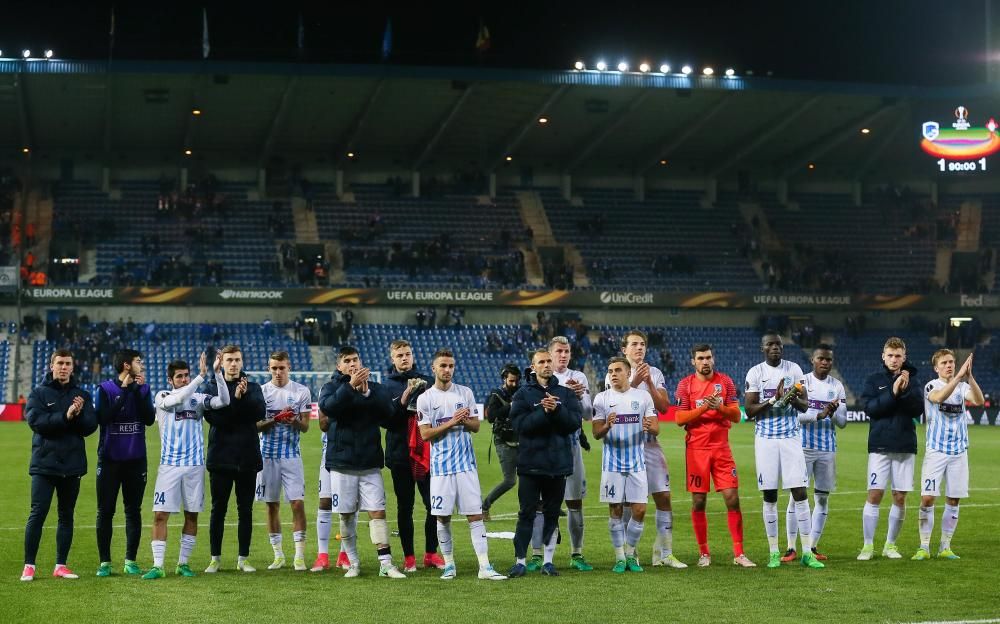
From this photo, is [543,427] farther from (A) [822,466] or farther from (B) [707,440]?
(A) [822,466]

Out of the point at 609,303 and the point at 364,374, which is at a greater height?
the point at 609,303

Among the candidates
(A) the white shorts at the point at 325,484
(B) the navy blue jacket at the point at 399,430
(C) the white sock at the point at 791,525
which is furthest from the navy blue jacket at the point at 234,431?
(C) the white sock at the point at 791,525

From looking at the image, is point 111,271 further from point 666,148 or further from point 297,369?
point 666,148

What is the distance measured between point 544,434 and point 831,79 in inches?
1773

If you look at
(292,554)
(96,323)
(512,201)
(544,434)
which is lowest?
(292,554)

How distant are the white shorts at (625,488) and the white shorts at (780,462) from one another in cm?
130

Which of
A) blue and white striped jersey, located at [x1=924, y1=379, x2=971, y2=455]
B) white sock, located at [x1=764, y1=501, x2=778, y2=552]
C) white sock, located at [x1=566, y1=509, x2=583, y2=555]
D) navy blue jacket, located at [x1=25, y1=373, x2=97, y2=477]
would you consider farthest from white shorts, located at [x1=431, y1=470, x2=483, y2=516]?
blue and white striped jersey, located at [x1=924, y1=379, x2=971, y2=455]

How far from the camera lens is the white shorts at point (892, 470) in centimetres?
1397

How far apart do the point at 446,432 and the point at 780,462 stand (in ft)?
11.8

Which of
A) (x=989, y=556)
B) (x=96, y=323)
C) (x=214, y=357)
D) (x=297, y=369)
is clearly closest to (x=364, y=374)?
(x=214, y=357)

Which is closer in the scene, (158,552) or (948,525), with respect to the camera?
(158,552)

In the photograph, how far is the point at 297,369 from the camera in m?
51.7

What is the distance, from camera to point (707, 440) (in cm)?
1350

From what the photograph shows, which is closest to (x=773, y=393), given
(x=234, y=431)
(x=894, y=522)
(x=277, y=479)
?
(x=894, y=522)
